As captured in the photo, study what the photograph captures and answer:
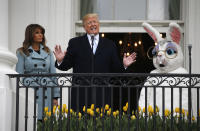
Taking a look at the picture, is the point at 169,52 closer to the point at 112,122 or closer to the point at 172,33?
the point at 172,33

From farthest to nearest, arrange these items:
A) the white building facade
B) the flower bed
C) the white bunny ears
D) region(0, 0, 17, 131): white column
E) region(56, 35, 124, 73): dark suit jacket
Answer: the white building facade < the white bunny ears < region(56, 35, 124, 73): dark suit jacket < region(0, 0, 17, 131): white column < the flower bed

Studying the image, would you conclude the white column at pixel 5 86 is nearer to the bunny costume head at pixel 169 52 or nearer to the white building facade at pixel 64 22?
the white building facade at pixel 64 22

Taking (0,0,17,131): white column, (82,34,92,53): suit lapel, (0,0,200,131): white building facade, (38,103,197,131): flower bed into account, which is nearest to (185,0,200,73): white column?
(0,0,200,131): white building facade

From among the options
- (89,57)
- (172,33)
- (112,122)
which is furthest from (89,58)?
(112,122)

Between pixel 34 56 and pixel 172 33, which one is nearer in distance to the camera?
pixel 34 56

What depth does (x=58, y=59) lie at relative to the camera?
7.44 metres

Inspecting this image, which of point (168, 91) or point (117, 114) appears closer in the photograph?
point (117, 114)

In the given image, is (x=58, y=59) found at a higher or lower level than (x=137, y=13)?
lower

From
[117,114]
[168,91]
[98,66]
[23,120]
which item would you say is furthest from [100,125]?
[168,91]

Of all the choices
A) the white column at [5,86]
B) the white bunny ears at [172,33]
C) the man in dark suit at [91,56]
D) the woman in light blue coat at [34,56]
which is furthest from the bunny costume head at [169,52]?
the white column at [5,86]

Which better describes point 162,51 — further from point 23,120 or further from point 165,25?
point 23,120

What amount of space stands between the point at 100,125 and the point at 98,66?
156 centimetres

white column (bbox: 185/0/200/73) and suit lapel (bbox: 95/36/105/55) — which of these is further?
white column (bbox: 185/0/200/73)

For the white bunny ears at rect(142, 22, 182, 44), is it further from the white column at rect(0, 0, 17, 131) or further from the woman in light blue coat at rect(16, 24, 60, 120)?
the white column at rect(0, 0, 17, 131)
